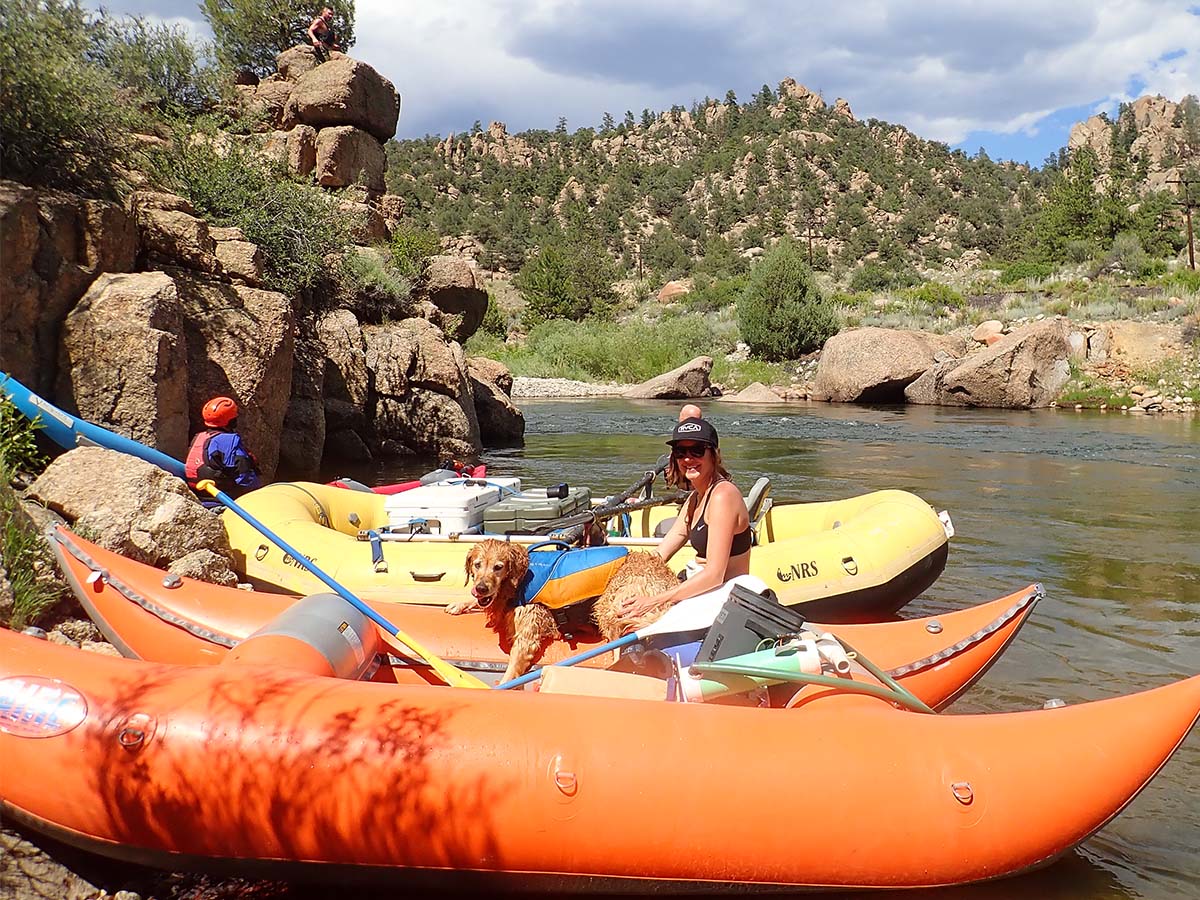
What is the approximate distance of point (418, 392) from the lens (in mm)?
12906

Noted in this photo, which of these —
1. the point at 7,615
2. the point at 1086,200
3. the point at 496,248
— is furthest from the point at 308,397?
the point at 496,248

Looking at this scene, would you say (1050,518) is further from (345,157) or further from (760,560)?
(345,157)

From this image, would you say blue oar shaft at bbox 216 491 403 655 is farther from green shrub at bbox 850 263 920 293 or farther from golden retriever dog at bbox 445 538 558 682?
green shrub at bbox 850 263 920 293

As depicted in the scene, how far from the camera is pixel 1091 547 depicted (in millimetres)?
7883

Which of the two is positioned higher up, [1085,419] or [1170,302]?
[1170,302]

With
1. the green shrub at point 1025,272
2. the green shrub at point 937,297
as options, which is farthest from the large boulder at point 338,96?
the green shrub at point 1025,272

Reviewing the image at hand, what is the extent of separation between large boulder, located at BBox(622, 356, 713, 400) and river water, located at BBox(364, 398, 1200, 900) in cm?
557

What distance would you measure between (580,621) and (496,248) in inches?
2254

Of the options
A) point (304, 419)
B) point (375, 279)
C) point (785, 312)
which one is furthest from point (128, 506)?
point (785, 312)

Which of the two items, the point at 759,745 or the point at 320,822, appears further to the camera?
the point at 759,745

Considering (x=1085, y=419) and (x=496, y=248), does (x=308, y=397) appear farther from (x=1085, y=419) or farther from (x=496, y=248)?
(x=496, y=248)

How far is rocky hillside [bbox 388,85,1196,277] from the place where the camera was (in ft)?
190

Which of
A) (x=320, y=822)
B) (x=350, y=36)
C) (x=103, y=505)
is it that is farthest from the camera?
(x=350, y=36)

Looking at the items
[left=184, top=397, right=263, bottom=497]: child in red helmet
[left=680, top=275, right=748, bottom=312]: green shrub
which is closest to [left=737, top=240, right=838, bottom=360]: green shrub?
[left=680, top=275, right=748, bottom=312]: green shrub
